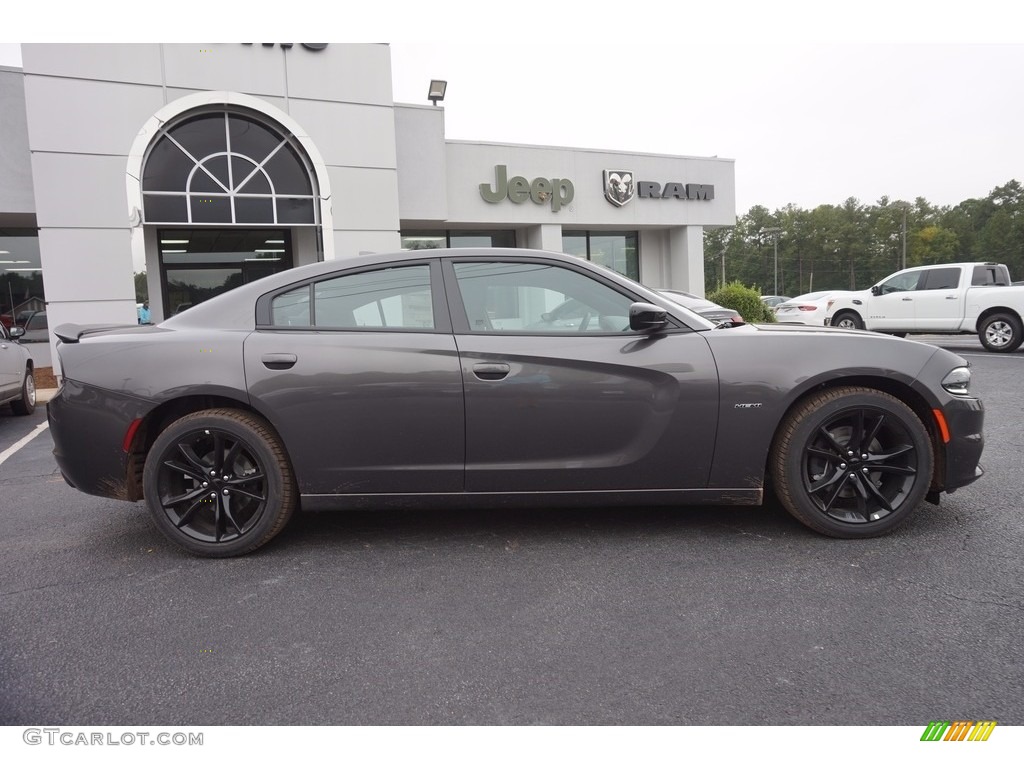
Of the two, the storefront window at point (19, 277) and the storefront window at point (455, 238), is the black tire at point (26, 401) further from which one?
the storefront window at point (455, 238)

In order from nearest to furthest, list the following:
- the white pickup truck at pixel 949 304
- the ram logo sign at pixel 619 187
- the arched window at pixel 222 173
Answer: the arched window at pixel 222 173 < the white pickup truck at pixel 949 304 < the ram logo sign at pixel 619 187

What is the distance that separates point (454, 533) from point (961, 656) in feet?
7.66

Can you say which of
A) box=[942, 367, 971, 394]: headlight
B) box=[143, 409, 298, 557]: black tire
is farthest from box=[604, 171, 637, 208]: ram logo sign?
box=[143, 409, 298, 557]: black tire

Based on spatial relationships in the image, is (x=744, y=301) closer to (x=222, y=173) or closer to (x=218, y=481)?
(x=222, y=173)

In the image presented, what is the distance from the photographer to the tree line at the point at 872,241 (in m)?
89.2

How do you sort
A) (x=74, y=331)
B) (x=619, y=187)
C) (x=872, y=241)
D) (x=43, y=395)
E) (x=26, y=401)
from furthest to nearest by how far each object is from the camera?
(x=872, y=241), (x=619, y=187), (x=43, y=395), (x=26, y=401), (x=74, y=331)

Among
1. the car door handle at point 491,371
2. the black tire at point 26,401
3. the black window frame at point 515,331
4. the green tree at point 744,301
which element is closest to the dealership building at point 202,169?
the black tire at point 26,401

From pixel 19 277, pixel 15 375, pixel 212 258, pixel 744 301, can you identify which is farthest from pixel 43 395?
pixel 744 301

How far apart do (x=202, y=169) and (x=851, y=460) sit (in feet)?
43.2

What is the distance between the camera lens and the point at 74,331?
3705 millimetres

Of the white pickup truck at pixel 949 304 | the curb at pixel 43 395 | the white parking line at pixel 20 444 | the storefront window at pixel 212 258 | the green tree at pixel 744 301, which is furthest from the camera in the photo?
the green tree at pixel 744 301

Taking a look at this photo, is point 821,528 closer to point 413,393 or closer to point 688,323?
point 688,323

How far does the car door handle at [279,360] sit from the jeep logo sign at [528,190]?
599 inches

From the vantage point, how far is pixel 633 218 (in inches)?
798
